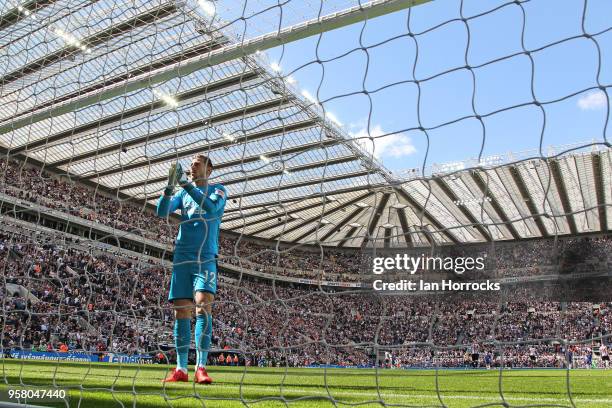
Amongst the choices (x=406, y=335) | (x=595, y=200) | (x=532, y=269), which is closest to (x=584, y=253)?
(x=532, y=269)

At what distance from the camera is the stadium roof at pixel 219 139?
3.68 meters

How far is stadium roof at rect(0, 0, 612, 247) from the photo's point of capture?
3.68m

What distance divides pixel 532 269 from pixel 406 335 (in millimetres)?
7623

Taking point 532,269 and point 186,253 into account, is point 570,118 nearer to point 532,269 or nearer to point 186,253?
point 186,253

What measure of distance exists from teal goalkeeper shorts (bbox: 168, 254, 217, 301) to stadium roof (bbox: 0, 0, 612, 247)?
19.0 inches

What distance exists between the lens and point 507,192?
18078 millimetres

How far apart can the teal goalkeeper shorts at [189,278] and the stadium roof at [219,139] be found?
0.48m

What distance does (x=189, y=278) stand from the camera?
12.5ft

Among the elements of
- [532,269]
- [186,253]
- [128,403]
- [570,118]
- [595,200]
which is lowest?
[128,403]

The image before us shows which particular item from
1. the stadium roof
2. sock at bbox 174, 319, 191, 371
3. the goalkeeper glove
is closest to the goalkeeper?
sock at bbox 174, 319, 191, 371

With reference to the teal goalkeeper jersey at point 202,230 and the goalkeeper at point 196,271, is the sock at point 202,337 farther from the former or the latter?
the teal goalkeeper jersey at point 202,230

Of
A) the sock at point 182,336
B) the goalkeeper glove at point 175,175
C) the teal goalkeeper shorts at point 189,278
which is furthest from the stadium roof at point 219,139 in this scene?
the sock at point 182,336

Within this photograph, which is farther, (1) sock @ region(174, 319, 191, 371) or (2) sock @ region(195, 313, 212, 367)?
(1) sock @ region(174, 319, 191, 371)

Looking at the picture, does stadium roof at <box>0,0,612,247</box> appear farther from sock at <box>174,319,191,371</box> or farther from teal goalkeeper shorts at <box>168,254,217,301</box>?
sock at <box>174,319,191,371</box>
